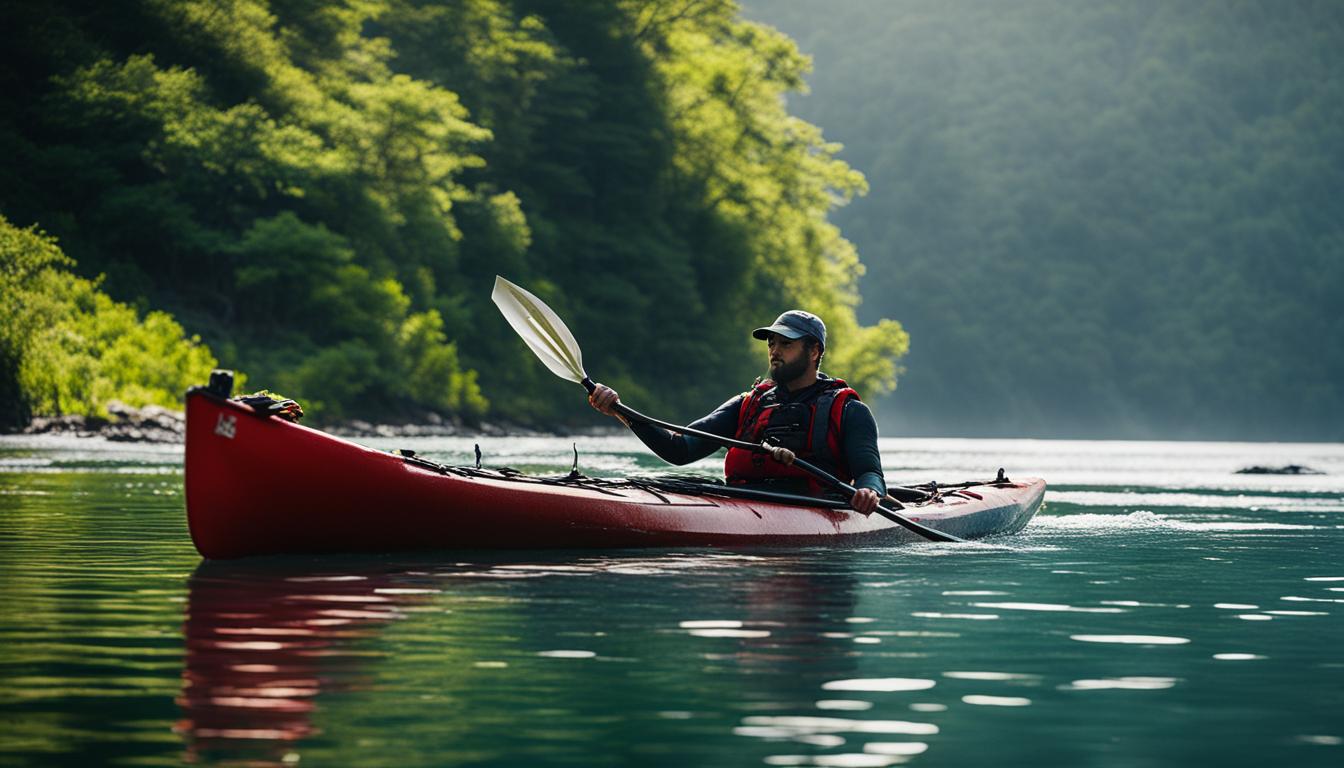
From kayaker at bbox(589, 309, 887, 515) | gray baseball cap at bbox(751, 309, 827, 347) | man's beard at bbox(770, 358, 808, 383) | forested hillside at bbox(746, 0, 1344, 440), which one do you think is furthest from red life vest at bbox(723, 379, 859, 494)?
forested hillside at bbox(746, 0, 1344, 440)

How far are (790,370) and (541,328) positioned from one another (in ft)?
5.25

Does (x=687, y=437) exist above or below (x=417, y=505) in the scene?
above

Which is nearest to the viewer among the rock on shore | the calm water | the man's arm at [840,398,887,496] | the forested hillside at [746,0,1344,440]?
the calm water

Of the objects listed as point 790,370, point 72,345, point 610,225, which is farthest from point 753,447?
point 610,225

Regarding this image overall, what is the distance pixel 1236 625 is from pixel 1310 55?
110093mm

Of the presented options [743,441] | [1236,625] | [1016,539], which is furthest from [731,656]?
[1016,539]

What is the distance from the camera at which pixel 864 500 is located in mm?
10109

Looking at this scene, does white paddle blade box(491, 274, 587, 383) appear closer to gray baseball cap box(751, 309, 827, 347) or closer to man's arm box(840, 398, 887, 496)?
gray baseball cap box(751, 309, 827, 347)

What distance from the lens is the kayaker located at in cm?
1030

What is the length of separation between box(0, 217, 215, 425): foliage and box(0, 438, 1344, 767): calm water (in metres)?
16.6

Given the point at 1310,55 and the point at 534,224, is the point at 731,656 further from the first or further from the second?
the point at 1310,55

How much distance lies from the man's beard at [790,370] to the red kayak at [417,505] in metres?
0.70

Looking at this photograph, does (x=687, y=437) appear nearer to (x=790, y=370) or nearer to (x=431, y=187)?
(x=790, y=370)

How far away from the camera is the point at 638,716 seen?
482 centimetres
